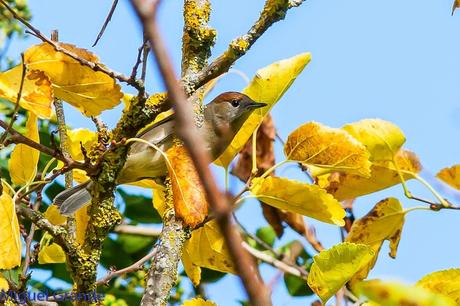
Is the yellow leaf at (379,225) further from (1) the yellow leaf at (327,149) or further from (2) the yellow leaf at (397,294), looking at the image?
(2) the yellow leaf at (397,294)

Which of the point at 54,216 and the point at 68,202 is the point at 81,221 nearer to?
the point at 68,202

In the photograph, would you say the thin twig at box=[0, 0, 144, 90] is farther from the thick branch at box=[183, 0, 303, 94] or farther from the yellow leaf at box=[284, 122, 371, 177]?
the yellow leaf at box=[284, 122, 371, 177]

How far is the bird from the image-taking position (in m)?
2.67

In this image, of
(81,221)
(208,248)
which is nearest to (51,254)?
(81,221)

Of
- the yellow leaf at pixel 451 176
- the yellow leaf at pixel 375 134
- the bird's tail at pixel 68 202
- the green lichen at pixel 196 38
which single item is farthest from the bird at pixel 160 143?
the yellow leaf at pixel 451 176

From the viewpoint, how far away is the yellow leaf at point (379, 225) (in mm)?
2535

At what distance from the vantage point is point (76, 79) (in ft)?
6.84

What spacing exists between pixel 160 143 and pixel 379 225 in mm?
1490

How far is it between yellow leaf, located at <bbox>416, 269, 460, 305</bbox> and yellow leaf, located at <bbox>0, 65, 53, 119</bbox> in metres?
1.02

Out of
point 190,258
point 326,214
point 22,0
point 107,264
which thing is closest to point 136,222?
point 107,264

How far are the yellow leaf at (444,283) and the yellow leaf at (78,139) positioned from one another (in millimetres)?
1203

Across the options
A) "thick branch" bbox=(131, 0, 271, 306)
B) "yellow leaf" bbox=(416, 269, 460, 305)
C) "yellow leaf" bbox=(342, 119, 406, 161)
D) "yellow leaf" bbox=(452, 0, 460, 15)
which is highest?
"yellow leaf" bbox=(452, 0, 460, 15)

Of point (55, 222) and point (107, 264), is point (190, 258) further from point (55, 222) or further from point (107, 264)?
point (107, 264)

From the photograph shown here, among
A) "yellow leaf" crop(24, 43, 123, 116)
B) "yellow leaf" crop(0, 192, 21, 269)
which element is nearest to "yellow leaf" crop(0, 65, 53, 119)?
"yellow leaf" crop(24, 43, 123, 116)
